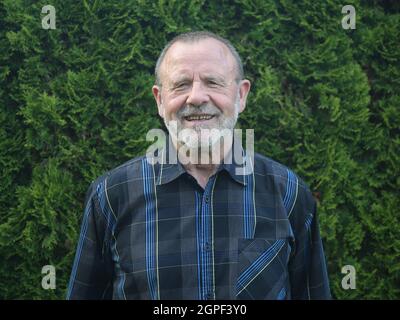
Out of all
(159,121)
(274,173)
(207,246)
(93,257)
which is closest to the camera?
(207,246)

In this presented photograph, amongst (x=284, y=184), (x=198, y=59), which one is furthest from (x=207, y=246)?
(x=198, y=59)

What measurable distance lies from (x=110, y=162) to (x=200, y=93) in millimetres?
1570

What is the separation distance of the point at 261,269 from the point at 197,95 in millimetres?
890

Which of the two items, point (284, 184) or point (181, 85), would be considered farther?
point (284, 184)

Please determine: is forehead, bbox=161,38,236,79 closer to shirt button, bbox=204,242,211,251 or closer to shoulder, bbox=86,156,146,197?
shoulder, bbox=86,156,146,197

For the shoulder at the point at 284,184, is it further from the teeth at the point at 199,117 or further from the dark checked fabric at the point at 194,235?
the teeth at the point at 199,117

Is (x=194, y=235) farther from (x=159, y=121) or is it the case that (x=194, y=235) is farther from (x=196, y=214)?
(x=159, y=121)

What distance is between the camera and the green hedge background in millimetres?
3455

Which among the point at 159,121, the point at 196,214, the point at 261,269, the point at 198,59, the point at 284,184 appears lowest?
the point at 261,269

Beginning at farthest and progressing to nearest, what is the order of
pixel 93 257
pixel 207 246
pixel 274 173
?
1. pixel 274 173
2. pixel 93 257
3. pixel 207 246

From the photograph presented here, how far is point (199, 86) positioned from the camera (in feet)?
7.13

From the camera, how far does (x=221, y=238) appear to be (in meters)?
2.15

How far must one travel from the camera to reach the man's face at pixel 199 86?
7.16 feet

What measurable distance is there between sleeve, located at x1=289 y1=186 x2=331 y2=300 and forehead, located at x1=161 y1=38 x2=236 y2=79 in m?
0.79
